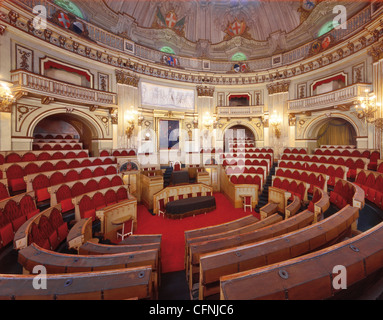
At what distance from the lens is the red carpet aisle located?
3662 mm

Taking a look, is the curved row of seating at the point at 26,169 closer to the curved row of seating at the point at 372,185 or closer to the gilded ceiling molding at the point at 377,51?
the curved row of seating at the point at 372,185

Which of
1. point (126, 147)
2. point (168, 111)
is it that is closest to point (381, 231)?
point (126, 147)

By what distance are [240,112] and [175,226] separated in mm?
10335

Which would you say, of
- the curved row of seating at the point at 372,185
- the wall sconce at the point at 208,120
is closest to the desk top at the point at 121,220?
the curved row of seating at the point at 372,185

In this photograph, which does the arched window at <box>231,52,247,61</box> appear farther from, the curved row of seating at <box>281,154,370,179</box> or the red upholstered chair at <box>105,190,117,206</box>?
the red upholstered chair at <box>105,190,117,206</box>

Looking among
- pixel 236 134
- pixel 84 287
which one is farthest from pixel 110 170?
pixel 236 134

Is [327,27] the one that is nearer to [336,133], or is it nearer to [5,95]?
[336,133]

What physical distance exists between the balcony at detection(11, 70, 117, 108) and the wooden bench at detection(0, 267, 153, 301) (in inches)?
323

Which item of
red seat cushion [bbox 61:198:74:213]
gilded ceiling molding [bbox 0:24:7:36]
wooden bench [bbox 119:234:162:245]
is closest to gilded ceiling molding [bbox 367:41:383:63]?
wooden bench [bbox 119:234:162:245]

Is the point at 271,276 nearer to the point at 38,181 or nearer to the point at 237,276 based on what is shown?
the point at 237,276

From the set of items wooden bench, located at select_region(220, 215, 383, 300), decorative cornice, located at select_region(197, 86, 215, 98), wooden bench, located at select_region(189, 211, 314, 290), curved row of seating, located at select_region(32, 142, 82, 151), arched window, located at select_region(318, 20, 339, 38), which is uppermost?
arched window, located at select_region(318, 20, 339, 38)

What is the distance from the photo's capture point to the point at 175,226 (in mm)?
5348

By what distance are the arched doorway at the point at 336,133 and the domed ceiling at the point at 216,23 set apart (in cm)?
577
